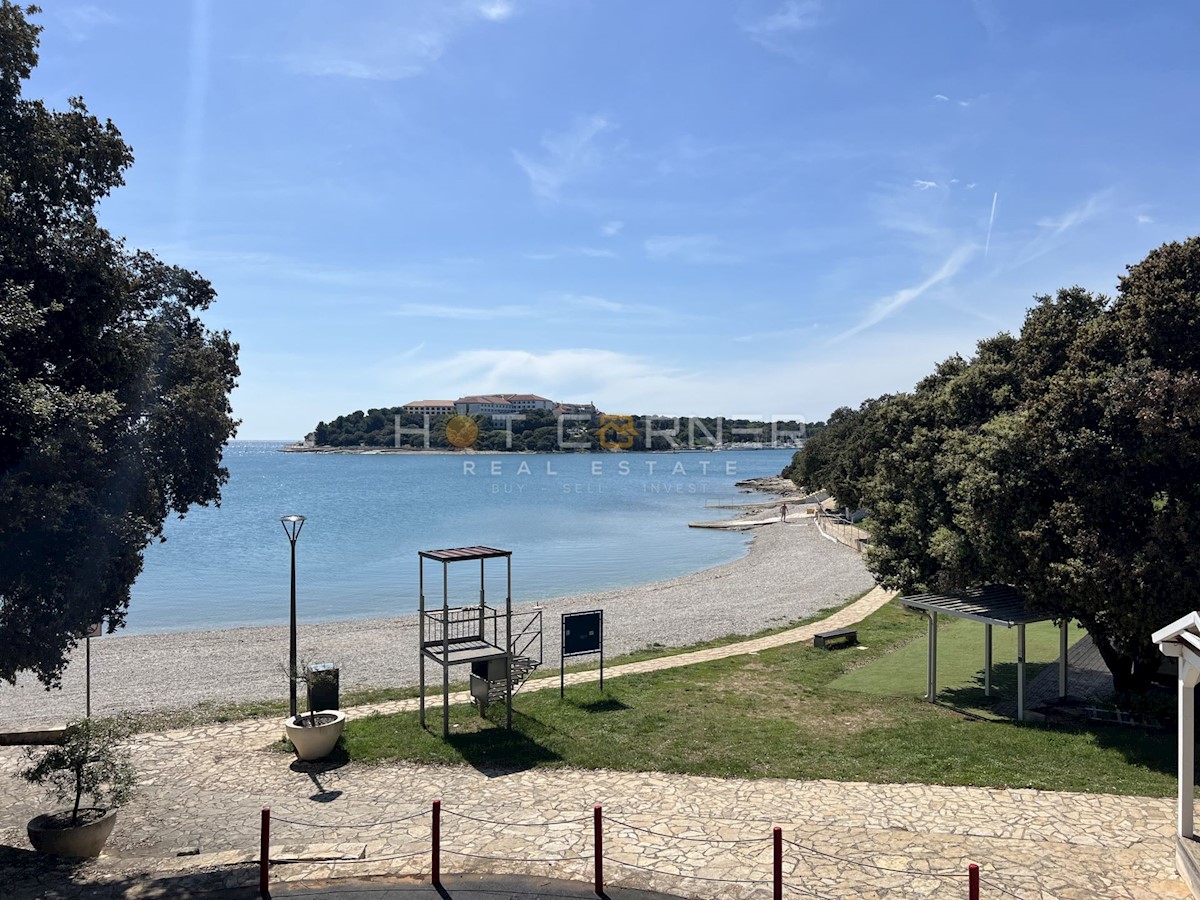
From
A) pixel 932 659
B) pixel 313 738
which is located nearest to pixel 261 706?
pixel 313 738

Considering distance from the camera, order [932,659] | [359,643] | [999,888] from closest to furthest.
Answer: [999,888], [932,659], [359,643]

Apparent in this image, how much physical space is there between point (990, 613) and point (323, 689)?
1204 centimetres

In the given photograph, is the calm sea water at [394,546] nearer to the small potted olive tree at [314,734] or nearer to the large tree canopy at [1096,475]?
the small potted olive tree at [314,734]

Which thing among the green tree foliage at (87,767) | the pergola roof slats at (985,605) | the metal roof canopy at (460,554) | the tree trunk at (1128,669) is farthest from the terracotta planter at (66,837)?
the tree trunk at (1128,669)

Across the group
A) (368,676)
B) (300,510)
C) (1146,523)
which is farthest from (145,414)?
(300,510)

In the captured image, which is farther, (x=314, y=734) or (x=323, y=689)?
(x=323, y=689)

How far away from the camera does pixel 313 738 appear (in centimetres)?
1341

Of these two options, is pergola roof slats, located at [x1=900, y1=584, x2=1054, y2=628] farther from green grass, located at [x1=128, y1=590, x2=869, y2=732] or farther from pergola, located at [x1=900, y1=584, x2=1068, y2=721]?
green grass, located at [x1=128, y1=590, x2=869, y2=732]

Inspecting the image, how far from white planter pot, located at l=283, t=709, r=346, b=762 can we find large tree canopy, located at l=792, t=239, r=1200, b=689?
11.8 metres

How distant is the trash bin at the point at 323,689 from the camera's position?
48.1ft

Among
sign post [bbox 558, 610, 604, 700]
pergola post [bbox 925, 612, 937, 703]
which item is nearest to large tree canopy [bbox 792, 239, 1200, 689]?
pergola post [bbox 925, 612, 937, 703]

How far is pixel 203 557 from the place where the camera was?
2318 inches

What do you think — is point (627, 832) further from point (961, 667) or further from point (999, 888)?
point (961, 667)

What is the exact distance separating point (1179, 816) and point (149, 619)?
39.9 meters
